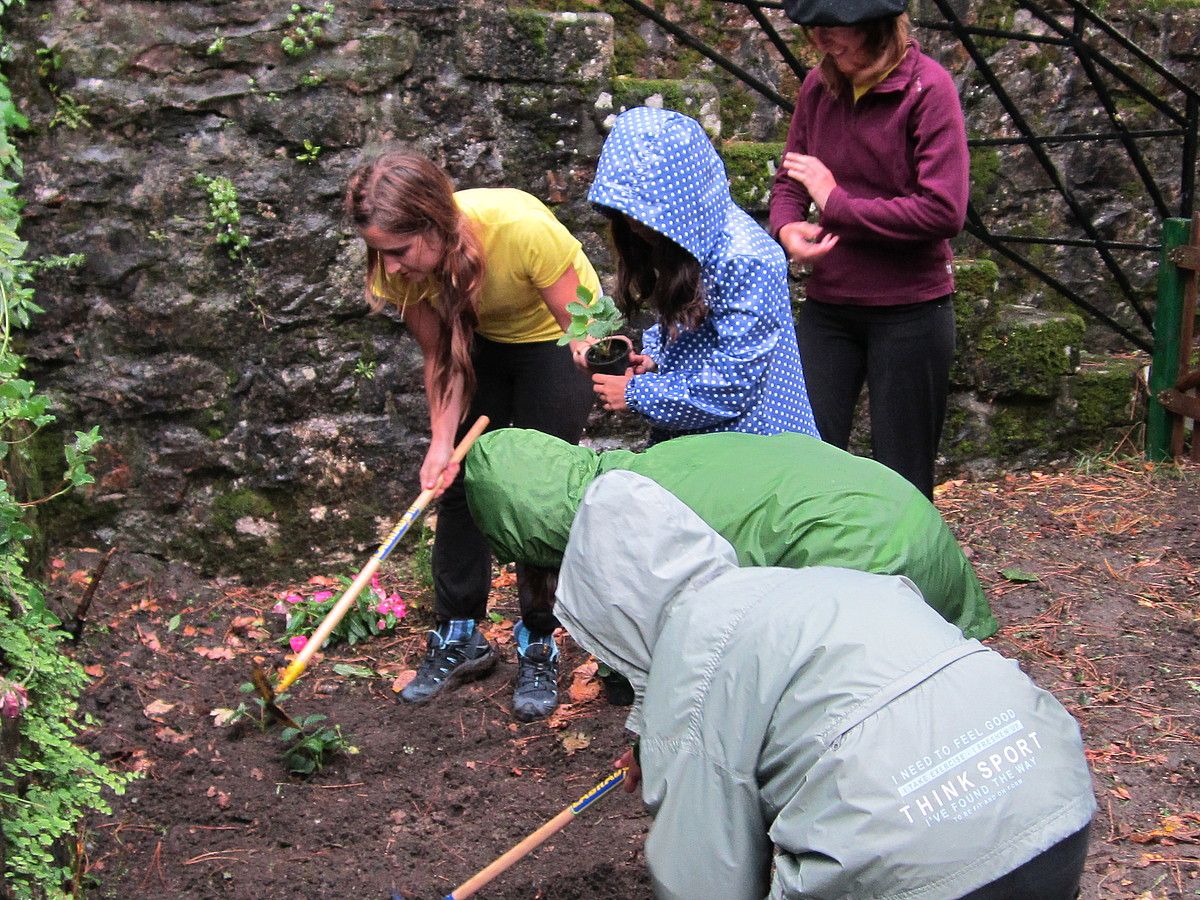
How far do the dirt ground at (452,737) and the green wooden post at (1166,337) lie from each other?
0.50 meters

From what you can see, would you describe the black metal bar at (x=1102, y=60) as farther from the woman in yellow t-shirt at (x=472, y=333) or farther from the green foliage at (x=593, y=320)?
the green foliage at (x=593, y=320)

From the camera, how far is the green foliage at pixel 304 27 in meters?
3.89

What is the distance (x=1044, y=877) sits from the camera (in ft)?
5.16

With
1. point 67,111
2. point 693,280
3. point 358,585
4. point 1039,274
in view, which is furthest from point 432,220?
point 1039,274

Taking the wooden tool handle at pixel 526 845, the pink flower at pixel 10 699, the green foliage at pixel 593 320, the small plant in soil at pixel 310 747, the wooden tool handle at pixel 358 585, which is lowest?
the small plant in soil at pixel 310 747

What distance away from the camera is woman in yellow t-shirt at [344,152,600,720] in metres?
2.98

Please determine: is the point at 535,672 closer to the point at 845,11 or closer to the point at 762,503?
the point at 762,503

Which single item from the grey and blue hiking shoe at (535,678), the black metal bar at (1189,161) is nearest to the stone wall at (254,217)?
the grey and blue hiking shoe at (535,678)

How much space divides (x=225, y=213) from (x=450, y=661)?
1.67 meters

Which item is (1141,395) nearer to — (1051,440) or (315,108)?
(1051,440)

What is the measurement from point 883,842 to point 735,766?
0.24 metres

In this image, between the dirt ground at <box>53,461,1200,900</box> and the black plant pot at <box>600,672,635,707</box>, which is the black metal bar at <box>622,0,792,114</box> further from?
the black plant pot at <box>600,672,635,707</box>

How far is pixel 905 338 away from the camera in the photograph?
10.6ft

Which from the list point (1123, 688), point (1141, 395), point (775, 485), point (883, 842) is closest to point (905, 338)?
point (1123, 688)
